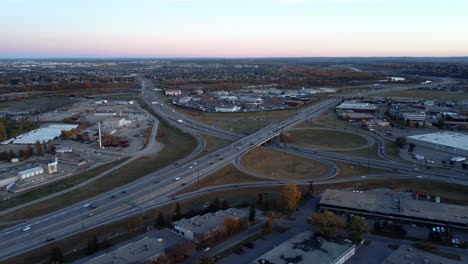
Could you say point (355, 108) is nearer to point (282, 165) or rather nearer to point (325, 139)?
point (325, 139)

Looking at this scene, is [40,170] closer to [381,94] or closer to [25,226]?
[25,226]

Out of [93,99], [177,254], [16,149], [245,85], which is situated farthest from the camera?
[245,85]

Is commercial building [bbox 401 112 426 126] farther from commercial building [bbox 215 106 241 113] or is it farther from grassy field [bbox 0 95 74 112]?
grassy field [bbox 0 95 74 112]

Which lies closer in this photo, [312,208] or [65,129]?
[312,208]

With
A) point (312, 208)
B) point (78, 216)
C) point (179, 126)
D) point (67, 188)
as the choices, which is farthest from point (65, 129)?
point (312, 208)

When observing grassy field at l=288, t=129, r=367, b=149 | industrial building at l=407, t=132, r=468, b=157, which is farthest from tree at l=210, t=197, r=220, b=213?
industrial building at l=407, t=132, r=468, b=157
